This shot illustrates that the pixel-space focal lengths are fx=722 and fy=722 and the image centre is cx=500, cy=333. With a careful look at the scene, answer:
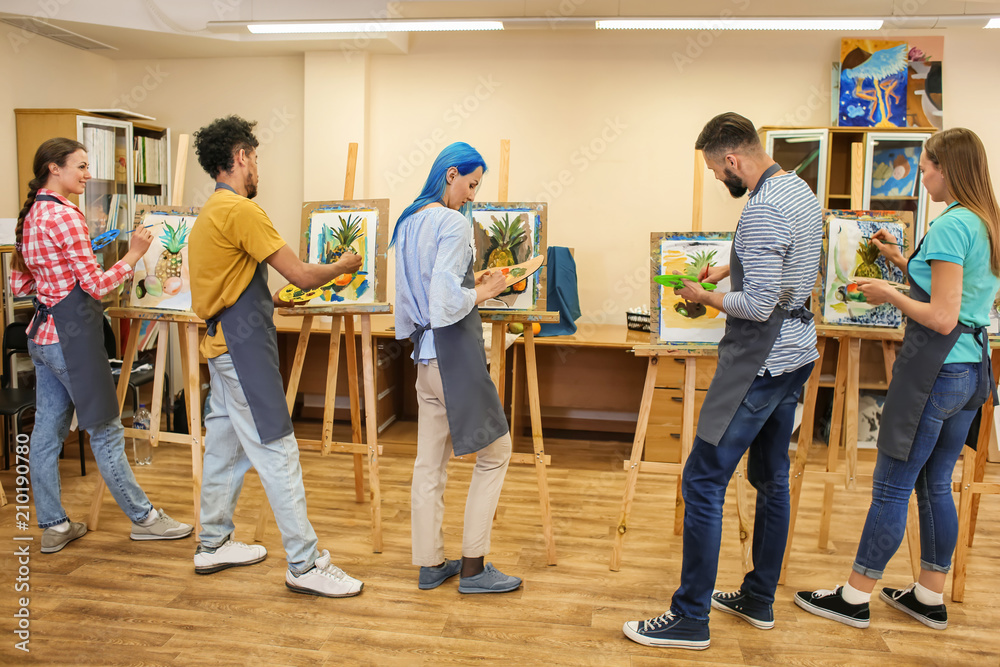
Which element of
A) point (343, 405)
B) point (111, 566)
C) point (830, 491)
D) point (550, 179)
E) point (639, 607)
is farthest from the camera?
point (343, 405)

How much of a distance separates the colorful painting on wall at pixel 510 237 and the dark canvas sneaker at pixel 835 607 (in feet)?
4.88

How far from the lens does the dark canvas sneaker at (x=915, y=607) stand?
7.85 ft

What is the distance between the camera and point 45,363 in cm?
280

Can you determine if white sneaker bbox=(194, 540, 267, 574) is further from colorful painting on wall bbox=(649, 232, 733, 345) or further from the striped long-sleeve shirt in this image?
the striped long-sleeve shirt

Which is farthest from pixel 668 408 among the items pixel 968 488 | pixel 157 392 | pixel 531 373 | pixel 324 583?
pixel 157 392

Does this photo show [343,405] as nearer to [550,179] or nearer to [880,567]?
[550,179]

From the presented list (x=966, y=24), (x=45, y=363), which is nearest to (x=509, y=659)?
(x=45, y=363)

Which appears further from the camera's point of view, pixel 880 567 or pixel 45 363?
pixel 45 363

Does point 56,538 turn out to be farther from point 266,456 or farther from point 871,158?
point 871,158

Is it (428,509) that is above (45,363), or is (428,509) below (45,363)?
below

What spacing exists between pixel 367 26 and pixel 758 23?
2210 mm

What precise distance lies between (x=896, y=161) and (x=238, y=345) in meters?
3.99

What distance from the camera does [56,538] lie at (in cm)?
285

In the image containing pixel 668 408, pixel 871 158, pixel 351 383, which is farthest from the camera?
pixel 871 158
